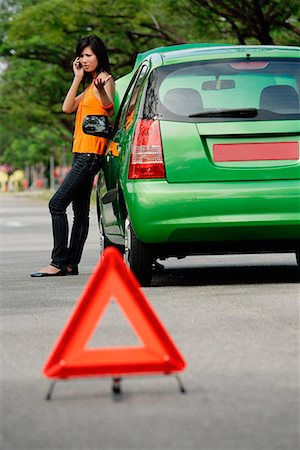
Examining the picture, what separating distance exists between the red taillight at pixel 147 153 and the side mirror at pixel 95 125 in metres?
1.24

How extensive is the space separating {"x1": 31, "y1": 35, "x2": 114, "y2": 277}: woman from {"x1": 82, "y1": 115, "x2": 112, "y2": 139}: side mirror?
0.23m

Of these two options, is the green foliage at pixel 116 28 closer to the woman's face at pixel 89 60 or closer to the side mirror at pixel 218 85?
the woman's face at pixel 89 60

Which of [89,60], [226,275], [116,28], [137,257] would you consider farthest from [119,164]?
[116,28]

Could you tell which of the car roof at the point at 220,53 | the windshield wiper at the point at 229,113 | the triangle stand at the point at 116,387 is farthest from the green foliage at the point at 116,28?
the triangle stand at the point at 116,387

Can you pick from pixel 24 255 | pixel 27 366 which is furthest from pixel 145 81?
pixel 24 255

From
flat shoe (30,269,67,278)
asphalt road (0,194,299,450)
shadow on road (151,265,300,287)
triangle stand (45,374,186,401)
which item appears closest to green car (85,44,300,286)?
asphalt road (0,194,299,450)

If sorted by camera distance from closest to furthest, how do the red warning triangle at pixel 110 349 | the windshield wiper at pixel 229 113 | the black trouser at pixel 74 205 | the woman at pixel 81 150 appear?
1. the red warning triangle at pixel 110 349
2. the windshield wiper at pixel 229 113
3. the woman at pixel 81 150
4. the black trouser at pixel 74 205

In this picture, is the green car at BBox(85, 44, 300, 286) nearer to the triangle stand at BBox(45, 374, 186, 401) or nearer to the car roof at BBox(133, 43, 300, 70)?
the car roof at BBox(133, 43, 300, 70)

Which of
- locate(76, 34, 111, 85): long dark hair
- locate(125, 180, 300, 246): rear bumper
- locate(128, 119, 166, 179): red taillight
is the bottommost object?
Answer: locate(125, 180, 300, 246): rear bumper

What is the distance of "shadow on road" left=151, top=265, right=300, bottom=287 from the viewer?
34.1 ft

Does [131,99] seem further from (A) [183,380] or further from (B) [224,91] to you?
(A) [183,380]

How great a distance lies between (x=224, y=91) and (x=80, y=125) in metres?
1.87

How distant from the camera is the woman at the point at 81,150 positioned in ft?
36.1

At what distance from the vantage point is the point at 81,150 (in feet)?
36.4
